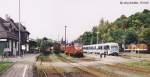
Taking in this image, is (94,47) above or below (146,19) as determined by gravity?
below

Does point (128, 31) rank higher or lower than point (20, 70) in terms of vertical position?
higher

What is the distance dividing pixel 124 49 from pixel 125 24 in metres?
39.6

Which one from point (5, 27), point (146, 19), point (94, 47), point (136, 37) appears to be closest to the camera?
point (5, 27)

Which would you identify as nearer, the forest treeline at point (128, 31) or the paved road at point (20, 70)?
the paved road at point (20, 70)

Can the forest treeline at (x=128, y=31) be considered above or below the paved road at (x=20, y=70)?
above

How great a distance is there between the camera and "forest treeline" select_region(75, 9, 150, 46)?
106 m

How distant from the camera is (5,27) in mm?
77438

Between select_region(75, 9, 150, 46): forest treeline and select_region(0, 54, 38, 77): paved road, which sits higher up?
select_region(75, 9, 150, 46): forest treeline

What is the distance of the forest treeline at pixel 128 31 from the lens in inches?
4183

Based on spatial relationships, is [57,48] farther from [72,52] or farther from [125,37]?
[72,52]

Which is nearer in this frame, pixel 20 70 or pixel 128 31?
pixel 20 70

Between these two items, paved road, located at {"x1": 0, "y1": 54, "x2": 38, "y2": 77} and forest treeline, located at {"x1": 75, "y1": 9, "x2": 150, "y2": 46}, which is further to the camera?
forest treeline, located at {"x1": 75, "y1": 9, "x2": 150, "y2": 46}

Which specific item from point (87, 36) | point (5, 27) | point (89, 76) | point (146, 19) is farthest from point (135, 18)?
point (89, 76)

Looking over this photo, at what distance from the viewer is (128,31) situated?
111 meters
